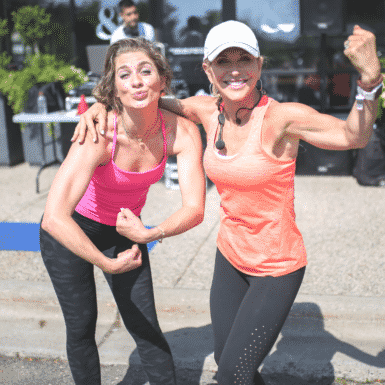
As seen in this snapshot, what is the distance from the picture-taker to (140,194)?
2648 mm

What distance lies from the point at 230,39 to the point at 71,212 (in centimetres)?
97

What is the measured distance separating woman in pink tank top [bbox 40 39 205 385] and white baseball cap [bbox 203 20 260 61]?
287 millimetres

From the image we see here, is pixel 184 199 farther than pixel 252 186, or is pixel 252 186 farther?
pixel 184 199

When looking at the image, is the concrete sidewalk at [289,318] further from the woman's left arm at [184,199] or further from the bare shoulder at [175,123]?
the bare shoulder at [175,123]

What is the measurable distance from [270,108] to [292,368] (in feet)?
5.46

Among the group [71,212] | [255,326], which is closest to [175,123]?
[71,212]

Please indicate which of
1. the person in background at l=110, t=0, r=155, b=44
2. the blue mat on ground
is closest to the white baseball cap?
the blue mat on ground

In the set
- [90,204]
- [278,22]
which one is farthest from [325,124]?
[278,22]

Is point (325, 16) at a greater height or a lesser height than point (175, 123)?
greater

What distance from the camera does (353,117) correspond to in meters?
2.07

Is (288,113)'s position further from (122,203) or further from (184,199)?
(122,203)

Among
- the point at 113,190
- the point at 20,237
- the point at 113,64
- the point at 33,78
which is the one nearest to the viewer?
the point at 113,64

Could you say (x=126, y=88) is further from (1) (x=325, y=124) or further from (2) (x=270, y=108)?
(1) (x=325, y=124)

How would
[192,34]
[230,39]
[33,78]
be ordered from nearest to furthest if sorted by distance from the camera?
[230,39], [33,78], [192,34]
